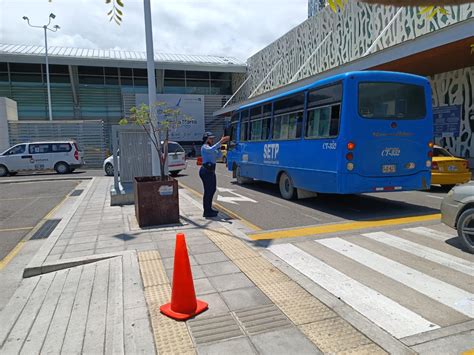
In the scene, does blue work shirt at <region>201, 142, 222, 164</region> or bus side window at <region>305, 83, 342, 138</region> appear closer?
bus side window at <region>305, 83, 342, 138</region>

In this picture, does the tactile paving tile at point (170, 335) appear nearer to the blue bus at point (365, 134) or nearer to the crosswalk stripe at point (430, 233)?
the crosswalk stripe at point (430, 233)

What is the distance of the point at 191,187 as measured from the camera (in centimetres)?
1426

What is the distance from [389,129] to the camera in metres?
7.79

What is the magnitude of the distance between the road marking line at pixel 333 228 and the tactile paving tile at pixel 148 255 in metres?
1.76

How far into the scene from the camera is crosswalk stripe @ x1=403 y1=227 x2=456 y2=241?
5926 millimetres

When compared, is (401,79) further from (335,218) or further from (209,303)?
(209,303)

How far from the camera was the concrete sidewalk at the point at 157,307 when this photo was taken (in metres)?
2.98

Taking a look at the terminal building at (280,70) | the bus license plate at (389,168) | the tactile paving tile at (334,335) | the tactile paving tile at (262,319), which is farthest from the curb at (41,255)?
the terminal building at (280,70)

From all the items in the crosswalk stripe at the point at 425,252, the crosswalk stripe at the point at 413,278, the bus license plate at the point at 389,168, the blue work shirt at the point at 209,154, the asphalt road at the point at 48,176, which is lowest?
the asphalt road at the point at 48,176

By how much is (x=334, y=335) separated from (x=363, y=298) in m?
0.86

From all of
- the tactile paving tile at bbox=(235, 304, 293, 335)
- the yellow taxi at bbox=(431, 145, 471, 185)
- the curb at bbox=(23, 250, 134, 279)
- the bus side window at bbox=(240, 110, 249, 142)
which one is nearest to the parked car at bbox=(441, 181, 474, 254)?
the tactile paving tile at bbox=(235, 304, 293, 335)

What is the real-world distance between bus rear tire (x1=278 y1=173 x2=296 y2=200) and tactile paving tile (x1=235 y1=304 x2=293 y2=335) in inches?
256

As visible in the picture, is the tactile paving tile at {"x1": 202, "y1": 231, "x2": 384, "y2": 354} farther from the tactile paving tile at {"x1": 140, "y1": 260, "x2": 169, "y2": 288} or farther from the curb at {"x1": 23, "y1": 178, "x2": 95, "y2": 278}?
the curb at {"x1": 23, "y1": 178, "x2": 95, "y2": 278}

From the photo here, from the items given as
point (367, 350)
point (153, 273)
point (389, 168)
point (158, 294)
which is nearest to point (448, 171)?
point (389, 168)
